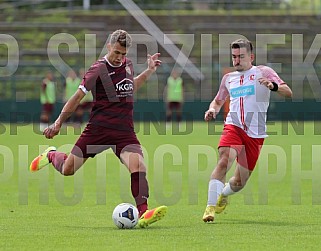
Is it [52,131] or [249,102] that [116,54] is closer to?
[52,131]

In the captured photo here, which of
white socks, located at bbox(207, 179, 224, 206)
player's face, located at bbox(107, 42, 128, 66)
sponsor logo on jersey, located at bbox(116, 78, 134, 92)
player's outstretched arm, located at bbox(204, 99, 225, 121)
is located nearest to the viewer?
player's face, located at bbox(107, 42, 128, 66)

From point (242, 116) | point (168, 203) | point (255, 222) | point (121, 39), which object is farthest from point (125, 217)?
point (168, 203)

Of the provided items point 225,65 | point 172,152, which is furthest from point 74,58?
point 172,152

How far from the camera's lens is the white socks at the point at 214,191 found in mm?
10588

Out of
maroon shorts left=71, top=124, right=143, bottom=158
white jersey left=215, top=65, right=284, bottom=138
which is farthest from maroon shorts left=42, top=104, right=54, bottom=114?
maroon shorts left=71, top=124, right=143, bottom=158

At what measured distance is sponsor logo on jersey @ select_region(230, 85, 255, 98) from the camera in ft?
A: 36.3

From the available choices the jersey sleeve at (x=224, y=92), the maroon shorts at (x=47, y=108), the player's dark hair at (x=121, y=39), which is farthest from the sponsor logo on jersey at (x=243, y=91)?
the maroon shorts at (x=47, y=108)

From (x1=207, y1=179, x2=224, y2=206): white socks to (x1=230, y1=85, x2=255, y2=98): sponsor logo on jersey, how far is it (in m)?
1.15

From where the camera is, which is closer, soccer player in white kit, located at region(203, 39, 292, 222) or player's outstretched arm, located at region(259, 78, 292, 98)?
player's outstretched arm, located at region(259, 78, 292, 98)

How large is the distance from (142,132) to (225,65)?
9.35 m

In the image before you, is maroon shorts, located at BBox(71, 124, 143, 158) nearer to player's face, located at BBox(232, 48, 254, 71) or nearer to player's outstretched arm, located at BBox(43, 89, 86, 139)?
player's outstretched arm, located at BBox(43, 89, 86, 139)

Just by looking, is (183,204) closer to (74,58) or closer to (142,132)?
(142,132)

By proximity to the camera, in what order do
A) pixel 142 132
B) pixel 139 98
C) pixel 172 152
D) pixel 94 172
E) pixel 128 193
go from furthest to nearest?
pixel 139 98 → pixel 142 132 → pixel 172 152 → pixel 94 172 → pixel 128 193

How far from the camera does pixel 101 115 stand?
34.2 feet
